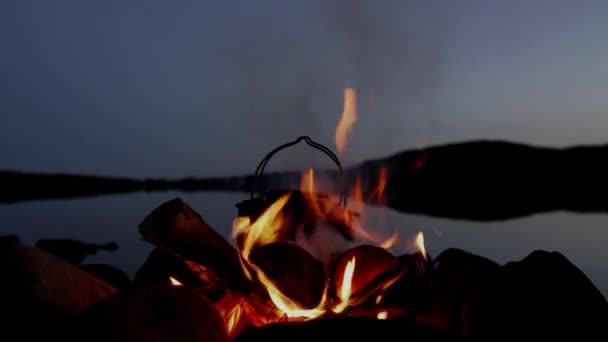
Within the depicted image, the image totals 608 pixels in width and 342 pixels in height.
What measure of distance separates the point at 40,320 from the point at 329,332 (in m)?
1.09

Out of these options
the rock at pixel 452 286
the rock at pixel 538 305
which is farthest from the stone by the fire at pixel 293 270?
the rock at pixel 538 305

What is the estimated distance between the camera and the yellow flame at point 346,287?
266 cm

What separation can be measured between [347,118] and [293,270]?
895mm

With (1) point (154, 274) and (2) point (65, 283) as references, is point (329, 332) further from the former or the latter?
(1) point (154, 274)

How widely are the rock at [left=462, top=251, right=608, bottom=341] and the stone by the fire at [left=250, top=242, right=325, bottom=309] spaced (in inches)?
29.8

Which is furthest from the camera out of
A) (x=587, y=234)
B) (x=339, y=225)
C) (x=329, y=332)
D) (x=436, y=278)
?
(x=587, y=234)

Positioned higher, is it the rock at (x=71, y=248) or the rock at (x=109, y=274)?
the rock at (x=109, y=274)

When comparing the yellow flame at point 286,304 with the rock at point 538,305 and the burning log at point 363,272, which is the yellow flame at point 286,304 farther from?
the rock at point 538,305

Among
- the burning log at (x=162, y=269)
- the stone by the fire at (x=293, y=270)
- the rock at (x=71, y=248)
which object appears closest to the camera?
the stone by the fire at (x=293, y=270)

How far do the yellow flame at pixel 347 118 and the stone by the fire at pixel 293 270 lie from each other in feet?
2.31

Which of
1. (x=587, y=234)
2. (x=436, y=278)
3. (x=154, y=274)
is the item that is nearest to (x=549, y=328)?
(x=436, y=278)

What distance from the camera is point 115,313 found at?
2.33m

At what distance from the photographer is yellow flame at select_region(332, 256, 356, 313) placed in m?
2.66

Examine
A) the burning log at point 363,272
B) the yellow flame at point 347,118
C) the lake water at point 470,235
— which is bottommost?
the lake water at point 470,235
